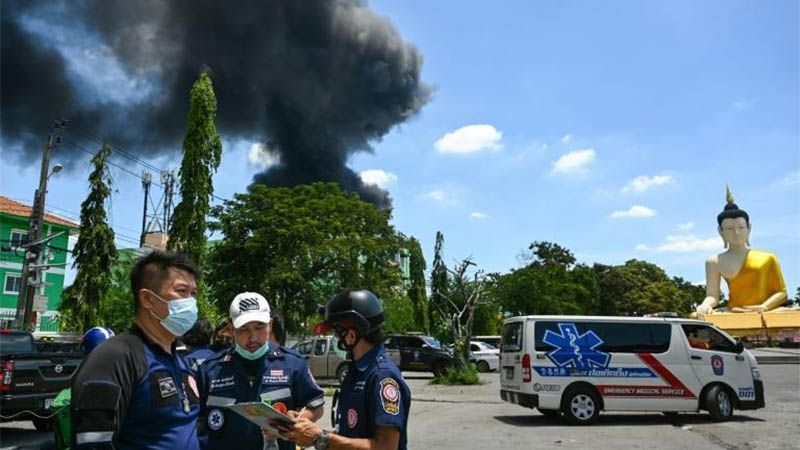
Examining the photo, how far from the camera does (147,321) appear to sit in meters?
2.58

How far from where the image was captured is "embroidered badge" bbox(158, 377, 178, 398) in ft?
7.88

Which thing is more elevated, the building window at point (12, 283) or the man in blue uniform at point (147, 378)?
the building window at point (12, 283)

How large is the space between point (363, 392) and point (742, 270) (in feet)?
129

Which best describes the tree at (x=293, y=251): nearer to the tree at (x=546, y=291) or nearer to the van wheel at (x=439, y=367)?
the van wheel at (x=439, y=367)

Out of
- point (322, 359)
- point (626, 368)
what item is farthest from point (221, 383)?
point (322, 359)

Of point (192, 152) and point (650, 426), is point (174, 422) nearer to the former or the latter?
point (650, 426)

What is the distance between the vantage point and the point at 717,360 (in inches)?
477

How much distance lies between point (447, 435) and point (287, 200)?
1920 centimetres

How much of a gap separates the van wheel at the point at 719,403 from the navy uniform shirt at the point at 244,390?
10496 mm

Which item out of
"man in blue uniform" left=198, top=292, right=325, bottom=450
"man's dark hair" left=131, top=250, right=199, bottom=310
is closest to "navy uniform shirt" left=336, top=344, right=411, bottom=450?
"man in blue uniform" left=198, top=292, right=325, bottom=450

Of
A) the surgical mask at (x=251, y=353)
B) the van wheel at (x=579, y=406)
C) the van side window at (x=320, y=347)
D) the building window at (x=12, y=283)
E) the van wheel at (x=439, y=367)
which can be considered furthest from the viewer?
the building window at (x=12, y=283)

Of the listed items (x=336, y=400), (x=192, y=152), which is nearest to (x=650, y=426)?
(x=336, y=400)

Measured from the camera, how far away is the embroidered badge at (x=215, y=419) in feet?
11.2

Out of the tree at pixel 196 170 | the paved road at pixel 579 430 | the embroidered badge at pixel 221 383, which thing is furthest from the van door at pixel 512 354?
the tree at pixel 196 170
